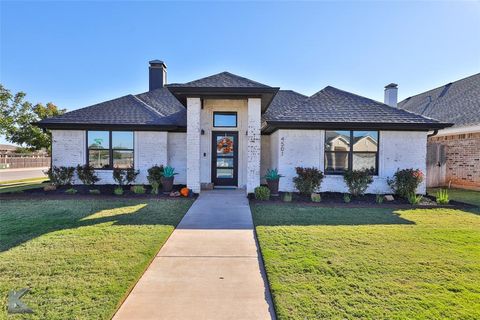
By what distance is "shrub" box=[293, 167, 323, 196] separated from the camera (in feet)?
29.6

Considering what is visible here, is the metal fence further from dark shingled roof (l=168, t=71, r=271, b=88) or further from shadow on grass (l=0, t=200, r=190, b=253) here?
dark shingled roof (l=168, t=71, r=271, b=88)

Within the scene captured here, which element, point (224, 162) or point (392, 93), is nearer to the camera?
point (224, 162)

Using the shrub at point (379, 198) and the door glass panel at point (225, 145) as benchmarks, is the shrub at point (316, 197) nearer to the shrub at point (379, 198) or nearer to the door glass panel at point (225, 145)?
the shrub at point (379, 198)

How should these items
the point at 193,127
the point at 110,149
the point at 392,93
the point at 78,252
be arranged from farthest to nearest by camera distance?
the point at 392,93, the point at 110,149, the point at 193,127, the point at 78,252

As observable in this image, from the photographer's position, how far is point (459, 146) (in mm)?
12492

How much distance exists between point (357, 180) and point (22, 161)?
3763 centimetres

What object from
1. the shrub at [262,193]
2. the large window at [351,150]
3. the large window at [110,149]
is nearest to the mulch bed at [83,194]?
the large window at [110,149]

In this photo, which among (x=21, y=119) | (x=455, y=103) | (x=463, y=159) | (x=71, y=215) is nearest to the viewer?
(x=71, y=215)

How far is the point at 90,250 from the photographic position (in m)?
4.30

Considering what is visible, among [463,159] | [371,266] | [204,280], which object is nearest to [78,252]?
[204,280]

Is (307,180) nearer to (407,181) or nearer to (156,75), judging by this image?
(407,181)

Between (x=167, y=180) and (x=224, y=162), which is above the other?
(x=224, y=162)

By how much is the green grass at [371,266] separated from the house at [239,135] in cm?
343

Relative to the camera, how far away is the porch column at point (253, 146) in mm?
9148
